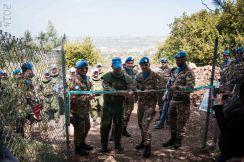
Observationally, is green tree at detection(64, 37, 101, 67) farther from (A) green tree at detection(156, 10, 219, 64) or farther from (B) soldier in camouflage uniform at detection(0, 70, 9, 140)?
(B) soldier in camouflage uniform at detection(0, 70, 9, 140)

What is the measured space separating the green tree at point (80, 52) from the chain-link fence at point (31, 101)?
24642mm

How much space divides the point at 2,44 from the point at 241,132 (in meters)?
2.83

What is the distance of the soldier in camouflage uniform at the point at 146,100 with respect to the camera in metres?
5.94

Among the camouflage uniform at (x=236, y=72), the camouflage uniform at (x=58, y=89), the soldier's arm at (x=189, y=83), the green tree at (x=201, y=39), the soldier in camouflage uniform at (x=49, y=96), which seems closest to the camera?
the soldier in camouflage uniform at (x=49, y=96)

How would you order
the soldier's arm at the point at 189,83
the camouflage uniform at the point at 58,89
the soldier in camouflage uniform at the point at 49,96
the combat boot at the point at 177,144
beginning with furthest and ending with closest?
the combat boot at the point at 177,144
the soldier's arm at the point at 189,83
the camouflage uniform at the point at 58,89
the soldier in camouflage uniform at the point at 49,96

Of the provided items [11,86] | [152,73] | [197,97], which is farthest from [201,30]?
[11,86]

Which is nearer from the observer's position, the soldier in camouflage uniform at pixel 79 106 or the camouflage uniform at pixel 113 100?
the soldier in camouflage uniform at pixel 79 106

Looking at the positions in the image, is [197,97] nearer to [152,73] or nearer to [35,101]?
[152,73]

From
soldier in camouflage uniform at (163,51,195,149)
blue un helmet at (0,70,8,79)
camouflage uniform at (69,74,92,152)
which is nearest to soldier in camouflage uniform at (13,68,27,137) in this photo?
blue un helmet at (0,70,8,79)

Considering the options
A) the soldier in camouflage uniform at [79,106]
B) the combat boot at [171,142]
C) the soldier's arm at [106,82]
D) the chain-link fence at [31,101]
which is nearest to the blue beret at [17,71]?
the chain-link fence at [31,101]

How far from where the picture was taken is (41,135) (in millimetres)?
4480

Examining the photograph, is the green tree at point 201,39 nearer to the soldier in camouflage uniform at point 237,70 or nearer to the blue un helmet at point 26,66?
the soldier in camouflage uniform at point 237,70

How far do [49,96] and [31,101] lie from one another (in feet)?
2.88

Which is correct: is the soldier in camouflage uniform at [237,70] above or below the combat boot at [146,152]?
above
